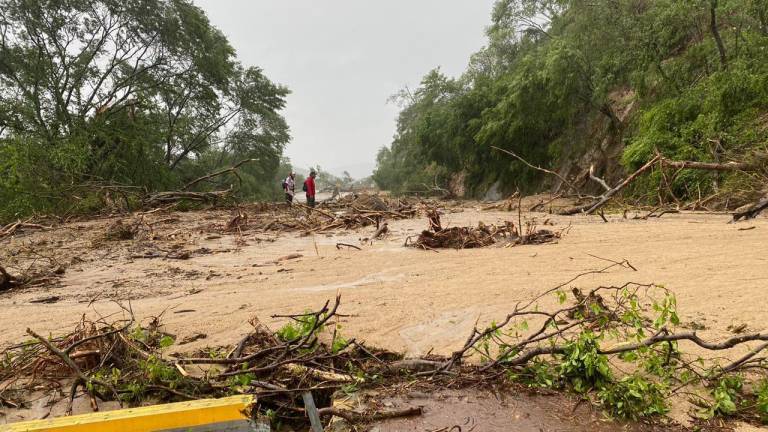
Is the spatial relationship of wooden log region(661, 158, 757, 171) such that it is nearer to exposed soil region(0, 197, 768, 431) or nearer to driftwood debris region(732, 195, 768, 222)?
exposed soil region(0, 197, 768, 431)

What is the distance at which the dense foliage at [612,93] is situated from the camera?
10.8 meters

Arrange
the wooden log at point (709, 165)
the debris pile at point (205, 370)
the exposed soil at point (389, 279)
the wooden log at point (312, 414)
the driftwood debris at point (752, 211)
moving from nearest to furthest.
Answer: the wooden log at point (312, 414)
the debris pile at point (205, 370)
the exposed soil at point (389, 279)
the driftwood debris at point (752, 211)
the wooden log at point (709, 165)

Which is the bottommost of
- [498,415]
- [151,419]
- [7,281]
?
[498,415]

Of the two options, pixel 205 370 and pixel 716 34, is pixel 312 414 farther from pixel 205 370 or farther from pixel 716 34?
pixel 716 34

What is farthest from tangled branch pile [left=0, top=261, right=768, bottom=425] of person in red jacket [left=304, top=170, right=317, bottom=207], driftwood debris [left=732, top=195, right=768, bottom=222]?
person in red jacket [left=304, top=170, right=317, bottom=207]

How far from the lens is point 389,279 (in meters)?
5.21

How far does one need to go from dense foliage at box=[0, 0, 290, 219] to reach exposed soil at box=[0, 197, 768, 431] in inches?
264

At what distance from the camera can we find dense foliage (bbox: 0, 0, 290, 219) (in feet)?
45.2

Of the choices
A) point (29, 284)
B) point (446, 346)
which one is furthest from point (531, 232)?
point (29, 284)

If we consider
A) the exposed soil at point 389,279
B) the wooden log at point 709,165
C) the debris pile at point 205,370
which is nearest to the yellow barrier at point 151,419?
the debris pile at point 205,370

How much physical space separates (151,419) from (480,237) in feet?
19.5

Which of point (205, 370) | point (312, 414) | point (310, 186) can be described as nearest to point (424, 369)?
point (312, 414)

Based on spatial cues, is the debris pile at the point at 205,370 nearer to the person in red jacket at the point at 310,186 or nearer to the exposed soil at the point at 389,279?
the exposed soil at the point at 389,279

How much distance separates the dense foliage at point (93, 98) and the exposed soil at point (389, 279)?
671cm
